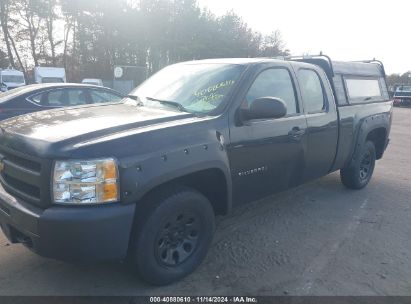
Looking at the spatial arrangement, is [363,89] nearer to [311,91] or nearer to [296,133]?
[311,91]

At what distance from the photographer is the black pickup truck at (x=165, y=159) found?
8.70ft

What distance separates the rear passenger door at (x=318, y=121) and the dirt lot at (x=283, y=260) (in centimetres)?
70

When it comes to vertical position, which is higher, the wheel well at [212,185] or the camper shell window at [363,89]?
the camper shell window at [363,89]

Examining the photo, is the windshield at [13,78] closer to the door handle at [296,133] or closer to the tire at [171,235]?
the door handle at [296,133]

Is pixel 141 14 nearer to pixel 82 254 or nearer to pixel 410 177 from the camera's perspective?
pixel 410 177

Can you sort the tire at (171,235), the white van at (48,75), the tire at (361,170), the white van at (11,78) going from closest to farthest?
the tire at (171,235) < the tire at (361,170) < the white van at (48,75) < the white van at (11,78)

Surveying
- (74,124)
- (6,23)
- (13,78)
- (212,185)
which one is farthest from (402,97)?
(74,124)

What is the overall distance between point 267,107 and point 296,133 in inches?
35.0

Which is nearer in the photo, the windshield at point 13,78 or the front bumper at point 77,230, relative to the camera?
the front bumper at point 77,230

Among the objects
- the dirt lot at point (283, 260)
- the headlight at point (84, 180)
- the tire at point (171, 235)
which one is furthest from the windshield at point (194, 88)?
the dirt lot at point (283, 260)

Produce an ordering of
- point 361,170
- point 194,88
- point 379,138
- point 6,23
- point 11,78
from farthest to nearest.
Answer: point 6,23, point 11,78, point 379,138, point 361,170, point 194,88

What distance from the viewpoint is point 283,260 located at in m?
3.75

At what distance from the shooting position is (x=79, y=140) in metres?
2.73

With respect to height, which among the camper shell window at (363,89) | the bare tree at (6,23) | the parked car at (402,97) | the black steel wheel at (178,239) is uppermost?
the bare tree at (6,23)
